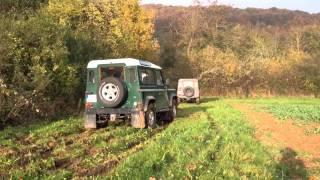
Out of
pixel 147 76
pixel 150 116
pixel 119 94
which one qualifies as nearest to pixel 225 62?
pixel 147 76

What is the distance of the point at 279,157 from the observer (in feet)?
35.1

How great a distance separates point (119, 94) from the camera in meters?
15.2

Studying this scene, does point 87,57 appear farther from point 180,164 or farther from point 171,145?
point 180,164

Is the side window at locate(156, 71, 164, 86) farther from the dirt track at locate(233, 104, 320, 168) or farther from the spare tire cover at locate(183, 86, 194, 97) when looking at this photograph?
the spare tire cover at locate(183, 86, 194, 97)

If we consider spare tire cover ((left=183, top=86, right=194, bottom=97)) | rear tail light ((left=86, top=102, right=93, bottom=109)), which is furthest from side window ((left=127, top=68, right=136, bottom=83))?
spare tire cover ((left=183, top=86, right=194, bottom=97))

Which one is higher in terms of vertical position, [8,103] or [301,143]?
[8,103]

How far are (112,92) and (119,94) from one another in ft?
0.91

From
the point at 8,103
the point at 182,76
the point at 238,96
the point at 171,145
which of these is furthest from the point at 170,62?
the point at 171,145

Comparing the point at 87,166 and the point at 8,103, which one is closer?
the point at 87,166

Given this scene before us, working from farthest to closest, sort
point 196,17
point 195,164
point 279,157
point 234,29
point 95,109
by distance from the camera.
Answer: point 234,29 → point 196,17 → point 95,109 → point 279,157 → point 195,164

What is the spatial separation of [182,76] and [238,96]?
6421 millimetres

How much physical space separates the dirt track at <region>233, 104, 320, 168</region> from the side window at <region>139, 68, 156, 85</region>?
13.8ft

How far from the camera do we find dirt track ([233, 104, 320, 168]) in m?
11.1

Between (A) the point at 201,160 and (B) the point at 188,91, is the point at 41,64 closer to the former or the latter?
(A) the point at 201,160
